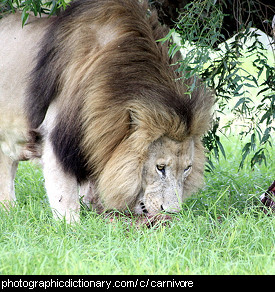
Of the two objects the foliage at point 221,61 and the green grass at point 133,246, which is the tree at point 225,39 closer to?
the foliage at point 221,61

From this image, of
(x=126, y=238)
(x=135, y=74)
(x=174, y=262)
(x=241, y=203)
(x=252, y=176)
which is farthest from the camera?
(x=252, y=176)

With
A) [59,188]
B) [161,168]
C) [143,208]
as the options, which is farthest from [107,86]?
[143,208]

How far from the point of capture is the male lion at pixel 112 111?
172 inches

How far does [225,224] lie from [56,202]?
1328mm

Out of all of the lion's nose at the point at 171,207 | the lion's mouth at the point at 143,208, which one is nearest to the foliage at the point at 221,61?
the lion's nose at the point at 171,207

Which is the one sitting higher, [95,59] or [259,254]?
[95,59]

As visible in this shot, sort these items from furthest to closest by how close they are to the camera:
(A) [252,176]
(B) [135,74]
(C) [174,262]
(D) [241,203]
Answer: (A) [252,176]
(D) [241,203]
(B) [135,74]
(C) [174,262]

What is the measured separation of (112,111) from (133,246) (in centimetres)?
109

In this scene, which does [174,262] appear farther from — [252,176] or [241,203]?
[252,176]

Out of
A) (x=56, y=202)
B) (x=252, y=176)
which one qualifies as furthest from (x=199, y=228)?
(x=252, y=176)

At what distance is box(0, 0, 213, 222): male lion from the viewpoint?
172 inches

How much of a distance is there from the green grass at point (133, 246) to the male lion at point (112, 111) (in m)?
0.29

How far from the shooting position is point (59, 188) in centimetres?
456

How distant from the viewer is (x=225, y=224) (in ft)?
13.8
